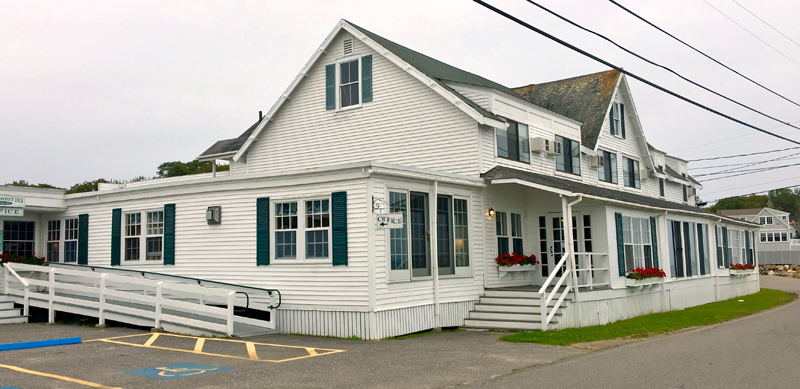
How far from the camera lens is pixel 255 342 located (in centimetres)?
1291

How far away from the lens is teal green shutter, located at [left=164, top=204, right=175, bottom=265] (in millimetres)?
16922

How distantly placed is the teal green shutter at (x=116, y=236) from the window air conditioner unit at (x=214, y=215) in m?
3.56

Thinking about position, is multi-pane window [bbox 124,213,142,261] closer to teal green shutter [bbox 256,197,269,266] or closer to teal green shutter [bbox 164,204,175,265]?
teal green shutter [bbox 164,204,175,265]

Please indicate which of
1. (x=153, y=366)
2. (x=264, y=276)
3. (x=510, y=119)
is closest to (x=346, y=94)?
(x=510, y=119)

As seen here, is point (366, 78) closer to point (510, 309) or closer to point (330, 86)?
point (330, 86)

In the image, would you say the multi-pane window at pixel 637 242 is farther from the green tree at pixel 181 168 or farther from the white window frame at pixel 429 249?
the green tree at pixel 181 168

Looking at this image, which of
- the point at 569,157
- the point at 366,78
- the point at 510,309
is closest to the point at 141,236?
the point at 366,78

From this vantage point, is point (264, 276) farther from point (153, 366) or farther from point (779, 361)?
point (779, 361)

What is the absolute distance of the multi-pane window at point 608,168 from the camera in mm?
24795

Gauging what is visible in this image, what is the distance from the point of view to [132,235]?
1789 cm

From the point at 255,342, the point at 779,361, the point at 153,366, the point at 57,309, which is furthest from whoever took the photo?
the point at 57,309

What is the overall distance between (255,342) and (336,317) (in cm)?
188

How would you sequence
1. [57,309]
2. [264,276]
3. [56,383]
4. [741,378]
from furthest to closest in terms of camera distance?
1. [57,309]
2. [264,276]
3. [741,378]
4. [56,383]

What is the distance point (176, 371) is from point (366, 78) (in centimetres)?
1221
